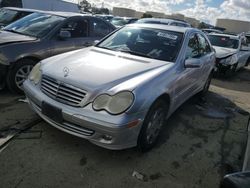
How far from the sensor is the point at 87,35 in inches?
233

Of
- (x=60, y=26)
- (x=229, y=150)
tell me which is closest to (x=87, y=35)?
(x=60, y=26)

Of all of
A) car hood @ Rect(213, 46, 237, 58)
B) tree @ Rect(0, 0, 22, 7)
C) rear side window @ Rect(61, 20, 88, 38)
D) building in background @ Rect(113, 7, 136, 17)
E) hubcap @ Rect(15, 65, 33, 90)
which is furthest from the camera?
building in background @ Rect(113, 7, 136, 17)

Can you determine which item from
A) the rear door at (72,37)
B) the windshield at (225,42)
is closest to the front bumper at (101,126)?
the rear door at (72,37)

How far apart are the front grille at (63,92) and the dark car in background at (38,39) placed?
1.70m

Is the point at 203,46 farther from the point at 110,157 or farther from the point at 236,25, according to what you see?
the point at 236,25

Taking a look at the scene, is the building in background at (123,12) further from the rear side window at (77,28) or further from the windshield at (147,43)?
the windshield at (147,43)

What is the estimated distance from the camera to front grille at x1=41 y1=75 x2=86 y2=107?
2.84 metres

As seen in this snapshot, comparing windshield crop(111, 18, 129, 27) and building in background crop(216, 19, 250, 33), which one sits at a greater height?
windshield crop(111, 18, 129, 27)

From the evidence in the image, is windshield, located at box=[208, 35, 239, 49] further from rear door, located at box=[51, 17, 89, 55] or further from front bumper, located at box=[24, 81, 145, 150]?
front bumper, located at box=[24, 81, 145, 150]

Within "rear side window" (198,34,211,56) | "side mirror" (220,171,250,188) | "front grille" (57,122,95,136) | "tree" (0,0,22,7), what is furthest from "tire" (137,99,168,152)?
"tree" (0,0,22,7)

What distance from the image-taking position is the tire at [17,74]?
4.53 meters

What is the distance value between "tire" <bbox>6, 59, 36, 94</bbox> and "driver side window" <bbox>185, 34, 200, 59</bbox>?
9.69 ft

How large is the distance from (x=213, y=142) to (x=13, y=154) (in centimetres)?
293

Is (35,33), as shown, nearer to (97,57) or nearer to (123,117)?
(97,57)
